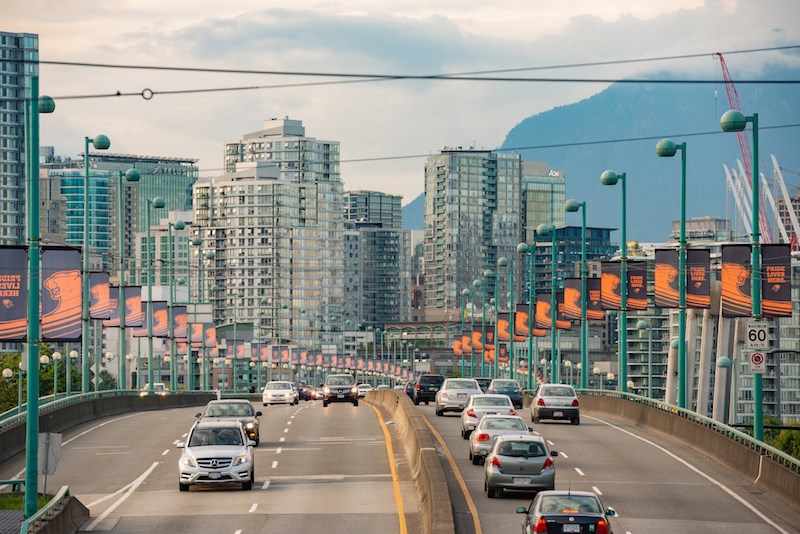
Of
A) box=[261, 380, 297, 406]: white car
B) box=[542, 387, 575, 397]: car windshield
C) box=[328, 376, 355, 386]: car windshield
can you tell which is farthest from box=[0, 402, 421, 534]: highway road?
box=[261, 380, 297, 406]: white car

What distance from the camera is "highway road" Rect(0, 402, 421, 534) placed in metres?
30.9

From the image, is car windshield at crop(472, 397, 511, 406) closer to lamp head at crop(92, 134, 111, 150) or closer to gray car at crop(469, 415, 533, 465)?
gray car at crop(469, 415, 533, 465)

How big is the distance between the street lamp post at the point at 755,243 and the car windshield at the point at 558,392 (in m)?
14.2

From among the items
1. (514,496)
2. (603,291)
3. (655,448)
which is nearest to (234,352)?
(603,291)

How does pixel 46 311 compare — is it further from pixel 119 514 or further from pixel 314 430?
pixel 314 430

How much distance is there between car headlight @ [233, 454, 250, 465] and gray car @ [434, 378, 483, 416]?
2546 cm

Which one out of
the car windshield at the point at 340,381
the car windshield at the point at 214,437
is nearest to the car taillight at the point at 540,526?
the car windshield at the point at 214,437

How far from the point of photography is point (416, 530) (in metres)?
29.5

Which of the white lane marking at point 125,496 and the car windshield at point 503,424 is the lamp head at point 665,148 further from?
the white lane marking at point 125,496

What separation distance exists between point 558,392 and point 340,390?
23.8 meters

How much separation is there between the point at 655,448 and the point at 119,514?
2110cm

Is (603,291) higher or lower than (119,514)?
higher

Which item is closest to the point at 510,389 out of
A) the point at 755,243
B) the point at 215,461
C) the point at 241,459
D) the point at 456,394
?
the point at 456,394

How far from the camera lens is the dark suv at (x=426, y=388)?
3090 inches
